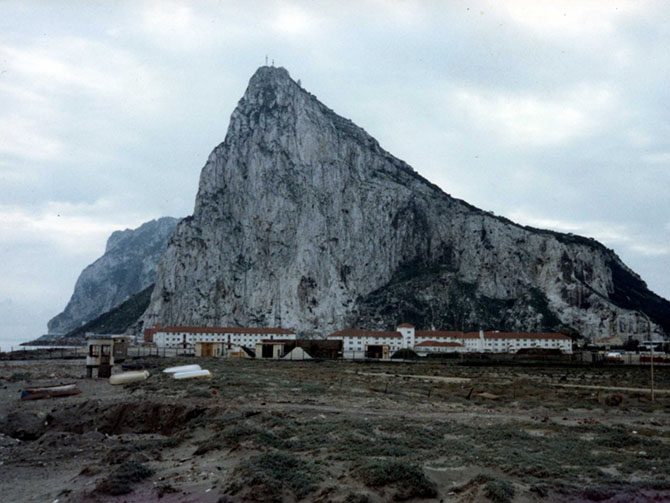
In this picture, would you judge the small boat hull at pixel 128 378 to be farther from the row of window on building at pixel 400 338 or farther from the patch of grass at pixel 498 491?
the row of window on building at pixel 400 338

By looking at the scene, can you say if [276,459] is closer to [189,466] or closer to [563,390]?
[189,466]

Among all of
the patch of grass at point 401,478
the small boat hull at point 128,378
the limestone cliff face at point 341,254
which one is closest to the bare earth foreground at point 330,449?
the patch of grass at point 401,478

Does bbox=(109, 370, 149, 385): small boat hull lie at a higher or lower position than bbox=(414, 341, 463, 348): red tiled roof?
higher

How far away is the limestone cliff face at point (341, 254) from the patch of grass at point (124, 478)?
A: 144281 mm

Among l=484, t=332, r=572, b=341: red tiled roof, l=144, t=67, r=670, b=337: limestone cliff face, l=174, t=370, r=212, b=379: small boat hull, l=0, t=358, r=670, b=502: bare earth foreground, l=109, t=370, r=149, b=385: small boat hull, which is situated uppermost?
l=144, t=67, r=670, b=337: limestone cliff face

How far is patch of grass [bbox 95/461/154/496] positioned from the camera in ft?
43.3

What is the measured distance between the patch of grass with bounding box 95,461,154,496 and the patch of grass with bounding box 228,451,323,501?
108 inches

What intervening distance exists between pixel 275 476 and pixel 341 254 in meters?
158

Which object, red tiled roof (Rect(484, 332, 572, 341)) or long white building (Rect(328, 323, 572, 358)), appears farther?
red tiled roof (Rect(484, 332, 572, 341))

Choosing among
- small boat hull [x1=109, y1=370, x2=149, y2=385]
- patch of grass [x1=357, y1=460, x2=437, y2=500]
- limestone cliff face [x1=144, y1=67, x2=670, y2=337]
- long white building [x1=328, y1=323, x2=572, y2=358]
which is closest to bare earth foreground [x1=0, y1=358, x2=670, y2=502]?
patch of grass [x1=357, y1=460, x2=437, y2=500]

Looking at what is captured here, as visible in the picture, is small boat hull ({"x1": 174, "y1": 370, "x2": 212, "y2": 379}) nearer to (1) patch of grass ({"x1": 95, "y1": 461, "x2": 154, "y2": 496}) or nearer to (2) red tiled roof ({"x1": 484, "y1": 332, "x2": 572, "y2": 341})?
(1) patch of grass ({"x1": 95, "y1": 461, "x2": 154, "y2": 496})

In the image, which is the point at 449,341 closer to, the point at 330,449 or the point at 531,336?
the point at 531,336

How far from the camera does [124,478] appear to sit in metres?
13.7

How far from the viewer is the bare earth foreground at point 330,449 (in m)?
12.3
